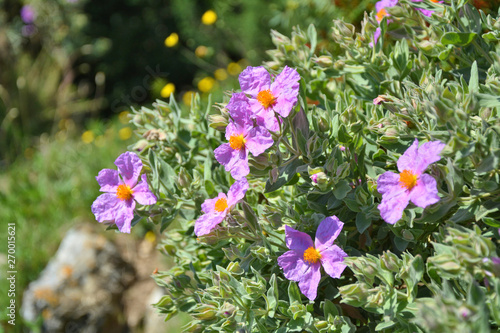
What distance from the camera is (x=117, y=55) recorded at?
6.21 metres

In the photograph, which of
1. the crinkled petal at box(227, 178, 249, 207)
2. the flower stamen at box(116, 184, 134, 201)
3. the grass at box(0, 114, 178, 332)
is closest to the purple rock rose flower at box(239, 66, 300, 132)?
the crinkled petal at box(227, 178, 249, 207)

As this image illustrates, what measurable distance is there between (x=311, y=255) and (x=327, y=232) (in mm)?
61

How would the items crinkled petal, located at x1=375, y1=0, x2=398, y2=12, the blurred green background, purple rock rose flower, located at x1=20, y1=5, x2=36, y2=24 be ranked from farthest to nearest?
purple rock rose flower, located at x1=20, y1=5, x2=36, y2=24 < the blurred green background < crinkled petal, located at x1=375, y1=0, x2=398, y2=12

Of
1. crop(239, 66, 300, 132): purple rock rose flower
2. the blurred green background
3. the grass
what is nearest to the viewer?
crop(239, 66, 300, 132): purple rock rose flower

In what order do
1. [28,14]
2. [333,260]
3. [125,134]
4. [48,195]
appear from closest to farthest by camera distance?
[333,260] → [48,195] → [125,134] → [28,14]

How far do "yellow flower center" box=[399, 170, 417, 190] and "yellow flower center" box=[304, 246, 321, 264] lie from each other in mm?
233

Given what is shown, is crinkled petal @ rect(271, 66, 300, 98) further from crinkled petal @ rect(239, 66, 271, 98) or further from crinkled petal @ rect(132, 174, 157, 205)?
crinkled petal @ rect(132, 174, 157, 205)

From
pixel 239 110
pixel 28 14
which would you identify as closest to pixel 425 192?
pixel 239 110

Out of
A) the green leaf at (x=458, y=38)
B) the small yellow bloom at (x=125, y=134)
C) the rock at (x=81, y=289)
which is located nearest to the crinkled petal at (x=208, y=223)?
the green leaf at (x=458, y=38)

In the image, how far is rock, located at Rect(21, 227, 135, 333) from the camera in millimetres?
2732

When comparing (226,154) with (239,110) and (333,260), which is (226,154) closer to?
(239,110)

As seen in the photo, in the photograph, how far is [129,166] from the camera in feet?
3.73

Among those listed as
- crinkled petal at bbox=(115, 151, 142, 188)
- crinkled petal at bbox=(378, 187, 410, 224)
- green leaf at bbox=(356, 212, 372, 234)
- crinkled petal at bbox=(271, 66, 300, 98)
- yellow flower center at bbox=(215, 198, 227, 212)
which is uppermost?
crinkled petal at bbox=(271, 66, 300, 98)

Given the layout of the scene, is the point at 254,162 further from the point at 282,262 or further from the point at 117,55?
the point at 117,55
